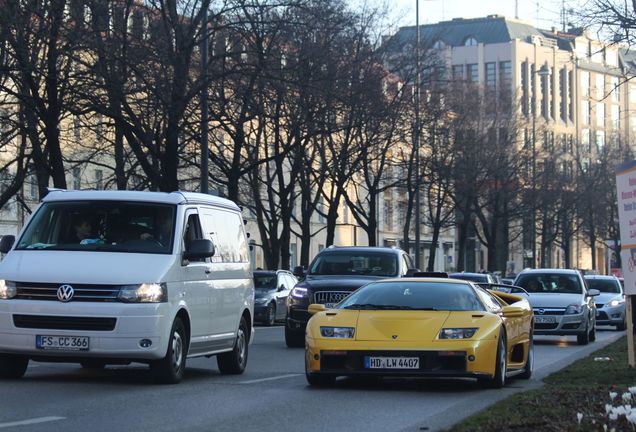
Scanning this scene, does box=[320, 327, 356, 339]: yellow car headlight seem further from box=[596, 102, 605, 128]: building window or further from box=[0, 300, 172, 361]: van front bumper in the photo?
box=[596, 102, 605, 128]: building window

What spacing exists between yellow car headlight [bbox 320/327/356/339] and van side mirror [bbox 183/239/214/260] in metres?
1.48

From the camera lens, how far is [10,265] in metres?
14.5

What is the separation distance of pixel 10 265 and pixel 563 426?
6648 mm

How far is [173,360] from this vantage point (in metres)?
14.7

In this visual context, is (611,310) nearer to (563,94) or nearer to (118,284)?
(118,284)

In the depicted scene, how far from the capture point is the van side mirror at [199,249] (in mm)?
15094

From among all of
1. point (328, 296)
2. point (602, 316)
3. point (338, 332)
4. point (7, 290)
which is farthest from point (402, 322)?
point (602, 316)

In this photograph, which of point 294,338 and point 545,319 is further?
point 545,319

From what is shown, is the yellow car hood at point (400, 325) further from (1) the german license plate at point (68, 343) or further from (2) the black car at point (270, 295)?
(2) the black car at point (270, 295)

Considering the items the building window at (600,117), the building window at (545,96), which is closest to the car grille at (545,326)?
the building window at (545,96)

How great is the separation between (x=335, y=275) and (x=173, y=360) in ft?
35.3

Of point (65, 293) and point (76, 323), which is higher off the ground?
point (65, 293)

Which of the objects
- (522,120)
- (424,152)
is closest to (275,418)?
(424,152)

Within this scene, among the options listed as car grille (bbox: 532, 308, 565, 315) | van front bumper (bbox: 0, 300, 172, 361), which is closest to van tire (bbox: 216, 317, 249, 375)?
van front bumper (bbox: 0, 300, 172, 361)
